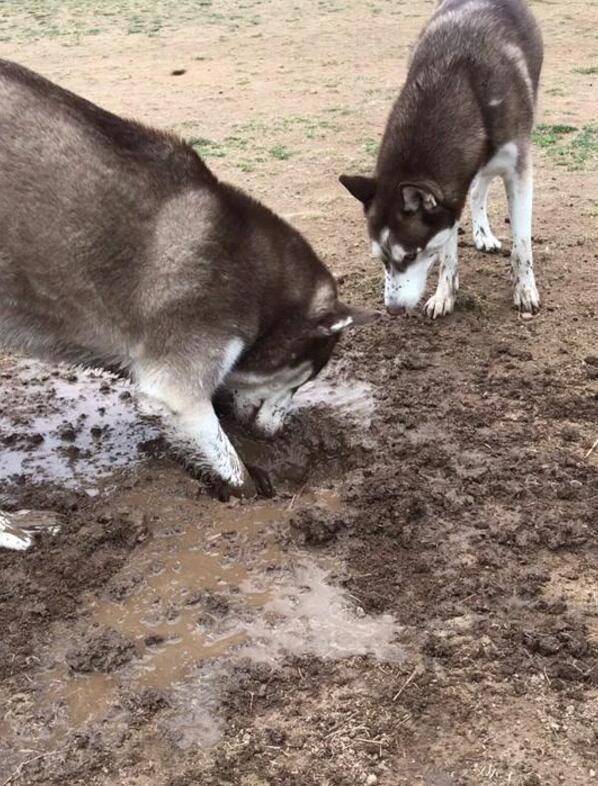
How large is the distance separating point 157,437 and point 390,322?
2.00m

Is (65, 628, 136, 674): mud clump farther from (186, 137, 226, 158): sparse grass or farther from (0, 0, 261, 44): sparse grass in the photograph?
(0, 0, 261, 44): sparse grass

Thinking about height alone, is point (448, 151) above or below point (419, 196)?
above

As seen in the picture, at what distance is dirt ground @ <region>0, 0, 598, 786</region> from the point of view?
3.08m

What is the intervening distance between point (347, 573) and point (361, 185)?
2781 mm

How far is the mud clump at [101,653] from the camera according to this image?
3459 millimetres

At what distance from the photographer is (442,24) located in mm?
6246

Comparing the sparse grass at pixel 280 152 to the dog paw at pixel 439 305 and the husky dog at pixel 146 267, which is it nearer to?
the dog paw at pixel 439 305

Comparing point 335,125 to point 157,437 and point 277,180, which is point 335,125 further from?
point 157,437

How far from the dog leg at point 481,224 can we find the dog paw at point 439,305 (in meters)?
1.17

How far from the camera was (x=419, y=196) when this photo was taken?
17.7 ft

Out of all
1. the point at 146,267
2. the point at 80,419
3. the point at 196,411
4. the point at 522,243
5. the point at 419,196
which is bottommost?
the point at 80,419

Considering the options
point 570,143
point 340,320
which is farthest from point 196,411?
point 570,143

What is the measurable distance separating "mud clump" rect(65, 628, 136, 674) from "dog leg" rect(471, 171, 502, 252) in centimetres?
483

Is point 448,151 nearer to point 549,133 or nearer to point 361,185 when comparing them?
point 361,185
